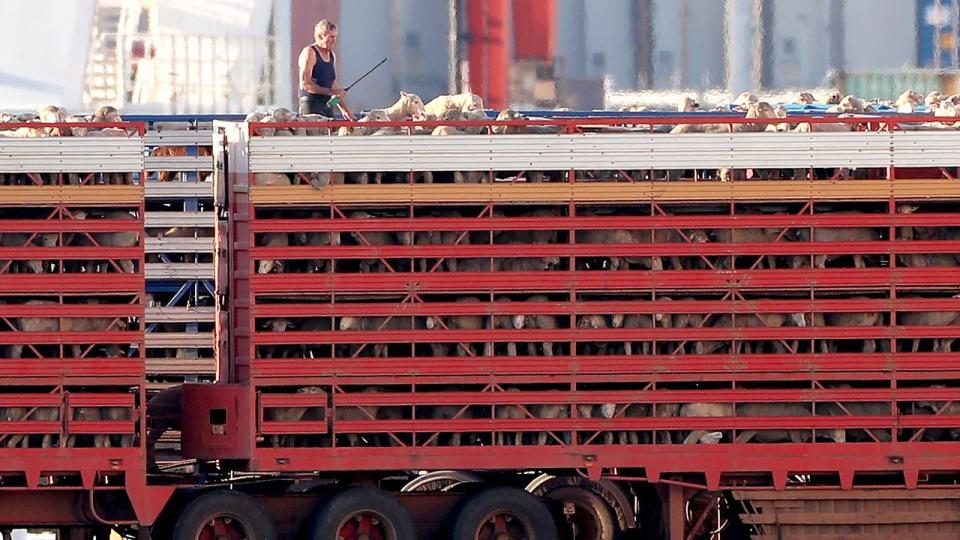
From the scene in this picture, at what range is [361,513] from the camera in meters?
20.5

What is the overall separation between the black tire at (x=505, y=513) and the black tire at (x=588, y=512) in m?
0.53

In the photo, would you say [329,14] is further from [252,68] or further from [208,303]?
[208,303]

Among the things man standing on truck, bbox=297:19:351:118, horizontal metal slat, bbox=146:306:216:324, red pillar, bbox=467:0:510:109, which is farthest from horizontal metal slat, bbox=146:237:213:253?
red pillar, bbox=467:0:510:109

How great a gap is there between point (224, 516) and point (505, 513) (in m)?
2.29

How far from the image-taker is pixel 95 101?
1361 inches

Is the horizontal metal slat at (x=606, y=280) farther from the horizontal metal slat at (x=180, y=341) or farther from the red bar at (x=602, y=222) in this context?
the horizontal metal slat at (x=180, y=341)

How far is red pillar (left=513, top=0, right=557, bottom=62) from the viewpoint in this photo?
119 feet

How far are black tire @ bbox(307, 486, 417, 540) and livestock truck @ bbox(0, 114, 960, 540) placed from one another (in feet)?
0.07

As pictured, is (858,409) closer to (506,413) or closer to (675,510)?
(675,510)

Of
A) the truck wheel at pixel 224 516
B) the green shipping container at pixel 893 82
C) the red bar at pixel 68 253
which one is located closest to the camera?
the red bar at pixel 68 253

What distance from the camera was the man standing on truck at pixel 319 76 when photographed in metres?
21.7

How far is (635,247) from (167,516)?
4468mm

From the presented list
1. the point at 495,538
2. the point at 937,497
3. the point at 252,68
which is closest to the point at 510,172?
the point at 495,538

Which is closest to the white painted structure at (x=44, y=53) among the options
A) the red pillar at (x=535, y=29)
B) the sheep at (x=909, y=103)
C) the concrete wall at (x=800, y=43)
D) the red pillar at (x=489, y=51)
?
the red pillar at (x=489, y=51)
